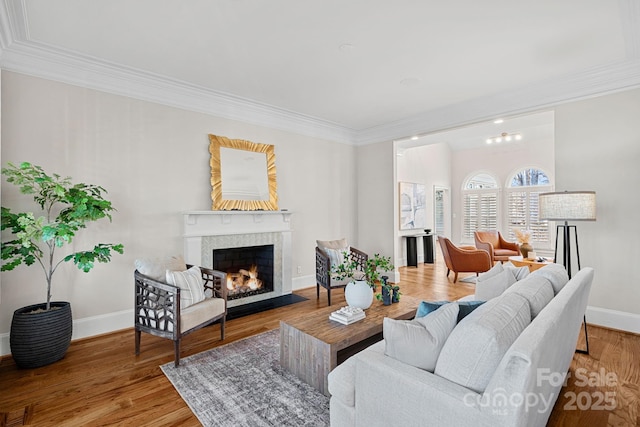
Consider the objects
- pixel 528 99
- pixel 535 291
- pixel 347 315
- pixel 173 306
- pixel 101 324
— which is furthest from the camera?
pixel 528 99

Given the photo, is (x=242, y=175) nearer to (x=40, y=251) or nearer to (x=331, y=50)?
(x=331, y=50)

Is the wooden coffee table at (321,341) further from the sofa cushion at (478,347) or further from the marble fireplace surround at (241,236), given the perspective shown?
the marble fireplace surround at (241,236)

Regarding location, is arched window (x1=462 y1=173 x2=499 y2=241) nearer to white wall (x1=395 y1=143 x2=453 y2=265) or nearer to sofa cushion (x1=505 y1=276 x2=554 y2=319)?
white wall (x1=395 y1=143 x2=453 y2=265)

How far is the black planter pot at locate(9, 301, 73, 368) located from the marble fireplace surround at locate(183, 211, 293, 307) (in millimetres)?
1357

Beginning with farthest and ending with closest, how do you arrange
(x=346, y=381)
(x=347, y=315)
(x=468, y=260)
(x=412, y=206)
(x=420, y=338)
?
(x=412, y=206) → (x=468, y=260) → (x=347, y=315) → (x=346, y=381) → (x=420, y=338)

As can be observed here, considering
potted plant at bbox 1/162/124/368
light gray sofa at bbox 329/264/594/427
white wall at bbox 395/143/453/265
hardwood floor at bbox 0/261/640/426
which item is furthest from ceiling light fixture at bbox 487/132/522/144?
potted plant at bbox 1/162/124/368

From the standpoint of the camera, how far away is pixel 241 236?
4344 mm

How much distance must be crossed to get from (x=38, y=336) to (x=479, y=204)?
9097mm

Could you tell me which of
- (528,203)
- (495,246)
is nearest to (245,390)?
(495,246)

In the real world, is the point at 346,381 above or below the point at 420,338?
below

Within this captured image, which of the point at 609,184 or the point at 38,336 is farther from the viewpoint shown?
the point at 609,184

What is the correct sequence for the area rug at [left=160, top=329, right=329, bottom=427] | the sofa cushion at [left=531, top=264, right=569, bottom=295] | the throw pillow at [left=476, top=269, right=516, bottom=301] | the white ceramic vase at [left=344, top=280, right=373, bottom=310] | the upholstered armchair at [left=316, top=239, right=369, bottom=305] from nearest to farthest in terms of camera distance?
the area rug at [left=160, top=329, right=329, bottom=427] → the sofa cushion at [left=531, top=264, right=569, bottom=295] → the throw pillow at [left=476, top=269, right=516, bottom=301] → the white ceramic vase at [left=344, top=280, right=373, bottom=310] → the upholstered armchair at [left=316, top=239, right=369, bottom=305]

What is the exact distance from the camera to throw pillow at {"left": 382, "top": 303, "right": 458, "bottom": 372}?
139 cm

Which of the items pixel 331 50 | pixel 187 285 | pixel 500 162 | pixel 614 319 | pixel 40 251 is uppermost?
pixel 331 50
